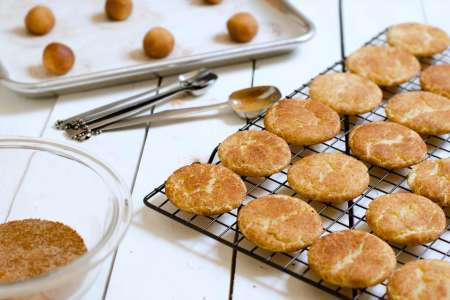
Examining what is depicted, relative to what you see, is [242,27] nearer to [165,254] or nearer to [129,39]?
[129,39]

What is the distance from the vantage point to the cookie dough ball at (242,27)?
213cm

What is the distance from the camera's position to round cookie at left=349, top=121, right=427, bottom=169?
161 cm

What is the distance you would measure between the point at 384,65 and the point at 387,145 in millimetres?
398

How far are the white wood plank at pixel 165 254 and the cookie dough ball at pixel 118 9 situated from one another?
649 mm

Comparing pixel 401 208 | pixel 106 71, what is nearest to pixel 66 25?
pixel 106 71

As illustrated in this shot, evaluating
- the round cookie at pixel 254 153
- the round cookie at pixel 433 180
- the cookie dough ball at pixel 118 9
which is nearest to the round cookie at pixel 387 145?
the round cookie at pixel 433 180

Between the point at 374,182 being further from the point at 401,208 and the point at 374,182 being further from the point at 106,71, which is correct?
the point at 106,71

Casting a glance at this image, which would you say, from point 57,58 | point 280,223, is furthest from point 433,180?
point 57,58

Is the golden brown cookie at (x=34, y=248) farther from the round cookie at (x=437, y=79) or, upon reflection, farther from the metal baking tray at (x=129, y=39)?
the round cookie at (x=437, y=79)

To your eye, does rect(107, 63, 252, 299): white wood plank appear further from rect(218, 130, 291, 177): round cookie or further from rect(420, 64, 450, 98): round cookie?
rect(420, 64, 450, 98): round cookie

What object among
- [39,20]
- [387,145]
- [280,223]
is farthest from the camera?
[39,20]

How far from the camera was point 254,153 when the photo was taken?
161 centimetres

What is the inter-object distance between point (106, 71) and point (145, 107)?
A: 0.18 meters

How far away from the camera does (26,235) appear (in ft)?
4.52
